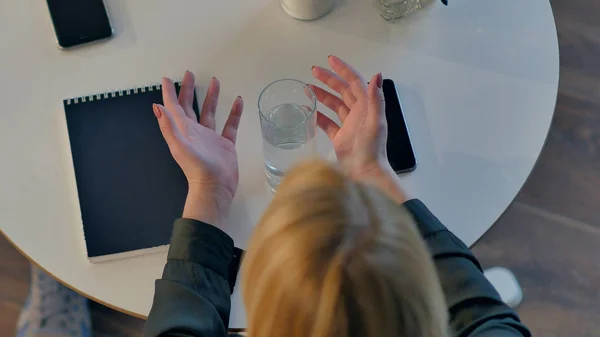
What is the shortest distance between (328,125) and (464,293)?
0.99 feet

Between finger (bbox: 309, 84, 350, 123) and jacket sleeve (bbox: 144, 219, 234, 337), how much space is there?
250mm

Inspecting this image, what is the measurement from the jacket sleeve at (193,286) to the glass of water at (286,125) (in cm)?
13

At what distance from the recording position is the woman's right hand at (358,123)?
0.82 m

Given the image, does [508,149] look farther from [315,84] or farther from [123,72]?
[123,72]

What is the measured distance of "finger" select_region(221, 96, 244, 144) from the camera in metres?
0.87

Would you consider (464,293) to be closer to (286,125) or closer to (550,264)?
(286,125)

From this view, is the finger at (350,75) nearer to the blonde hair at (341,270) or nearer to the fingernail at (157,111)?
the fingernail at (157,111)

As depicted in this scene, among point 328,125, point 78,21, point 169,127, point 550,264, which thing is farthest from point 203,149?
point 550,264

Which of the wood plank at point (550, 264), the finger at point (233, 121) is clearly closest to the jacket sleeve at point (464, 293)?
the finger at point (233, 121)

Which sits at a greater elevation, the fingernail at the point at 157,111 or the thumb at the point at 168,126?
the fingernail at the point at 157,111

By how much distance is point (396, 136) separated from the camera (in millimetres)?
881

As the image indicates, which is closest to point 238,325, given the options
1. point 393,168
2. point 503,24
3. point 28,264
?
point 393,168

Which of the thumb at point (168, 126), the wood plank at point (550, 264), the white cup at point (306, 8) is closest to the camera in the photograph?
the thumb at point (168, 126)

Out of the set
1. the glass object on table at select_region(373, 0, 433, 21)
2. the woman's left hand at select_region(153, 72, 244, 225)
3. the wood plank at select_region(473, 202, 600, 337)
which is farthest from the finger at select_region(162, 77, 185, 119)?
the wood plank at select_region(473, 202, 600, 337)
